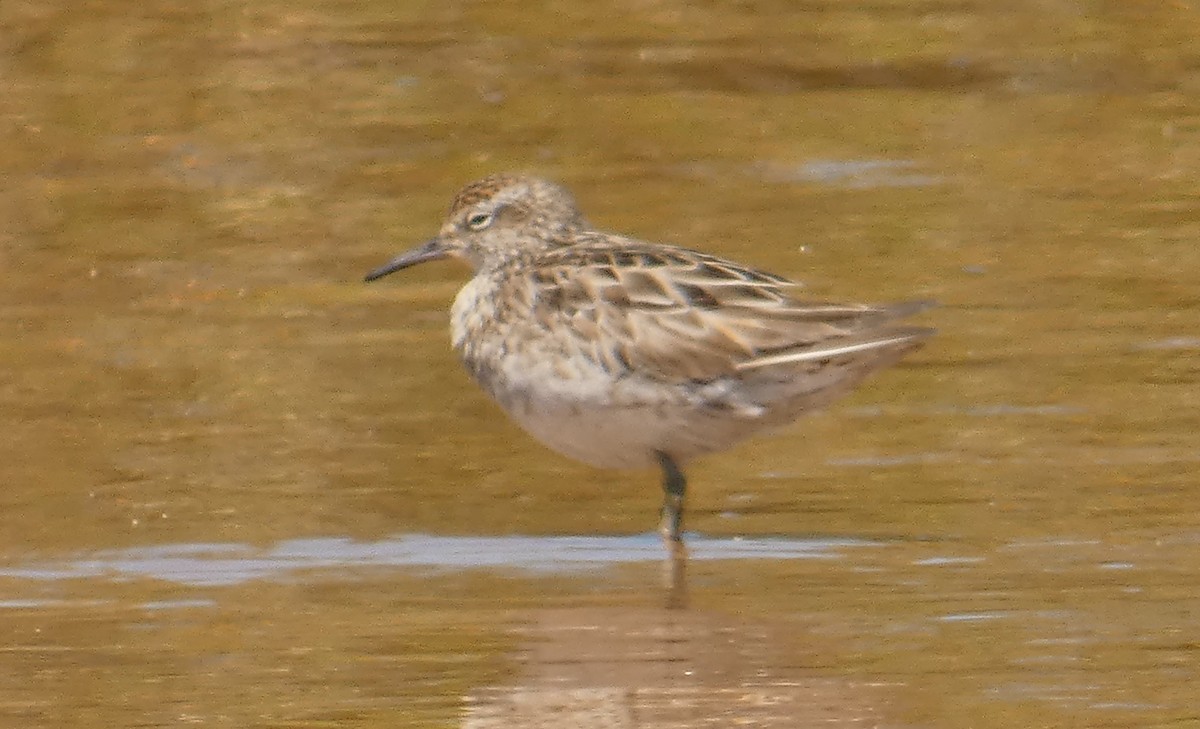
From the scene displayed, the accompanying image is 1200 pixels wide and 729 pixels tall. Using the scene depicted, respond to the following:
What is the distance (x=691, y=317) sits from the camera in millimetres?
8266

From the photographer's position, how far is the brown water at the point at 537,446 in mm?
6828

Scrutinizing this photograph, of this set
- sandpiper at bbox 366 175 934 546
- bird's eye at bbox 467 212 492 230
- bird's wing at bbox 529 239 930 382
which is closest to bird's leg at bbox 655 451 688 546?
sandpiper at bbox 366 175 934 546

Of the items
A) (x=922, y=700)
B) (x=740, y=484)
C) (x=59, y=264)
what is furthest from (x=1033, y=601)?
(x=59, y=264)

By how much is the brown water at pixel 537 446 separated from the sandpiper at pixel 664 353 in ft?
1.06

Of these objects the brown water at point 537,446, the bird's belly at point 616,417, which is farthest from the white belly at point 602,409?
the brown water at point 537,446

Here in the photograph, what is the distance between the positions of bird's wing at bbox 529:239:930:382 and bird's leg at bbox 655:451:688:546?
331 mm

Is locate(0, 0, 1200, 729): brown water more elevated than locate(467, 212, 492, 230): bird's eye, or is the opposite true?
locate(467, 212, 492, 230): bird's eye

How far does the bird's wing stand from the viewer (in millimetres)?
8102

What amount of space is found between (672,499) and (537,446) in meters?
1.13

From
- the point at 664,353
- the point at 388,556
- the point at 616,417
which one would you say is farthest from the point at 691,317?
the point at 388,556

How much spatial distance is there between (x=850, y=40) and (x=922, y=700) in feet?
27.8

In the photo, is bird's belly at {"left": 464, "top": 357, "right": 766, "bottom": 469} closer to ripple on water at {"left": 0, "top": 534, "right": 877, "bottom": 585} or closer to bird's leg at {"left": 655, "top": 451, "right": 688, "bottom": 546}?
bird's leg at {"left": 655, "top": 451, "right": 688, "bottom": 546}

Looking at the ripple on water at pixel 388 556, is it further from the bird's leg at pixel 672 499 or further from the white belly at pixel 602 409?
the white belly at pixel 602 409

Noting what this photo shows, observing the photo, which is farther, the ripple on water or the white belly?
the white belly
